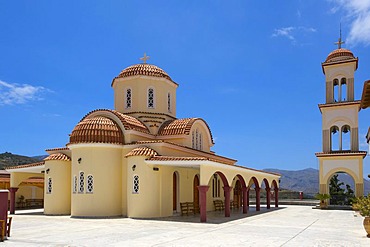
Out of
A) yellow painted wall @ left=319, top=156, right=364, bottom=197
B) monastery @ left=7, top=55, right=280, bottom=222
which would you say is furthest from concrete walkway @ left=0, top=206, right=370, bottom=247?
yellow painted wall @ left=319, top=156, right=364, bottom=197

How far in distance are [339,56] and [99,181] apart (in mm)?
21453

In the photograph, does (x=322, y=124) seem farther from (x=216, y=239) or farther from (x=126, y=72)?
(x=216, y=239)

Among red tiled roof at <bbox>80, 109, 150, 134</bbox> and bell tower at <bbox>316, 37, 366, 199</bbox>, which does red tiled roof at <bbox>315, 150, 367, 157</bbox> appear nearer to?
bell tower at <bbox>316, 37, 366, 199</bbox>

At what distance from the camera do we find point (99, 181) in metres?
22.1

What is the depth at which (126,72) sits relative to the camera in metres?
27.9

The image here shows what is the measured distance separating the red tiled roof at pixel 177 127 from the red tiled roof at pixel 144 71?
3.47 metres

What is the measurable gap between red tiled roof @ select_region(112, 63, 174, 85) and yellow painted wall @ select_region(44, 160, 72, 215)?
24.2 feet

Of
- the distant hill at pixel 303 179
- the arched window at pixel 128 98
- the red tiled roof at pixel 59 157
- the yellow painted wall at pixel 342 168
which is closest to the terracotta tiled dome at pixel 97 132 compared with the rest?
the red tiled roof at pixel 59 157

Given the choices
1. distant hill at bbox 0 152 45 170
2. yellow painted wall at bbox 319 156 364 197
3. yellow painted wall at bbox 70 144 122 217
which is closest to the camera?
yellow painted wall at bbox 70 144 122 217

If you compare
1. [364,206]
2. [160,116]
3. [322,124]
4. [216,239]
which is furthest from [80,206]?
[322,124]

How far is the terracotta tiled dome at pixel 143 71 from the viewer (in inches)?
1081

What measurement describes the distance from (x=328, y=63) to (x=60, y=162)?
2155 centimetres

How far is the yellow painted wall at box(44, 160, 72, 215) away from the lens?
23828 mm

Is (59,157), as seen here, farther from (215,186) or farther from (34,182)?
(215,186)
